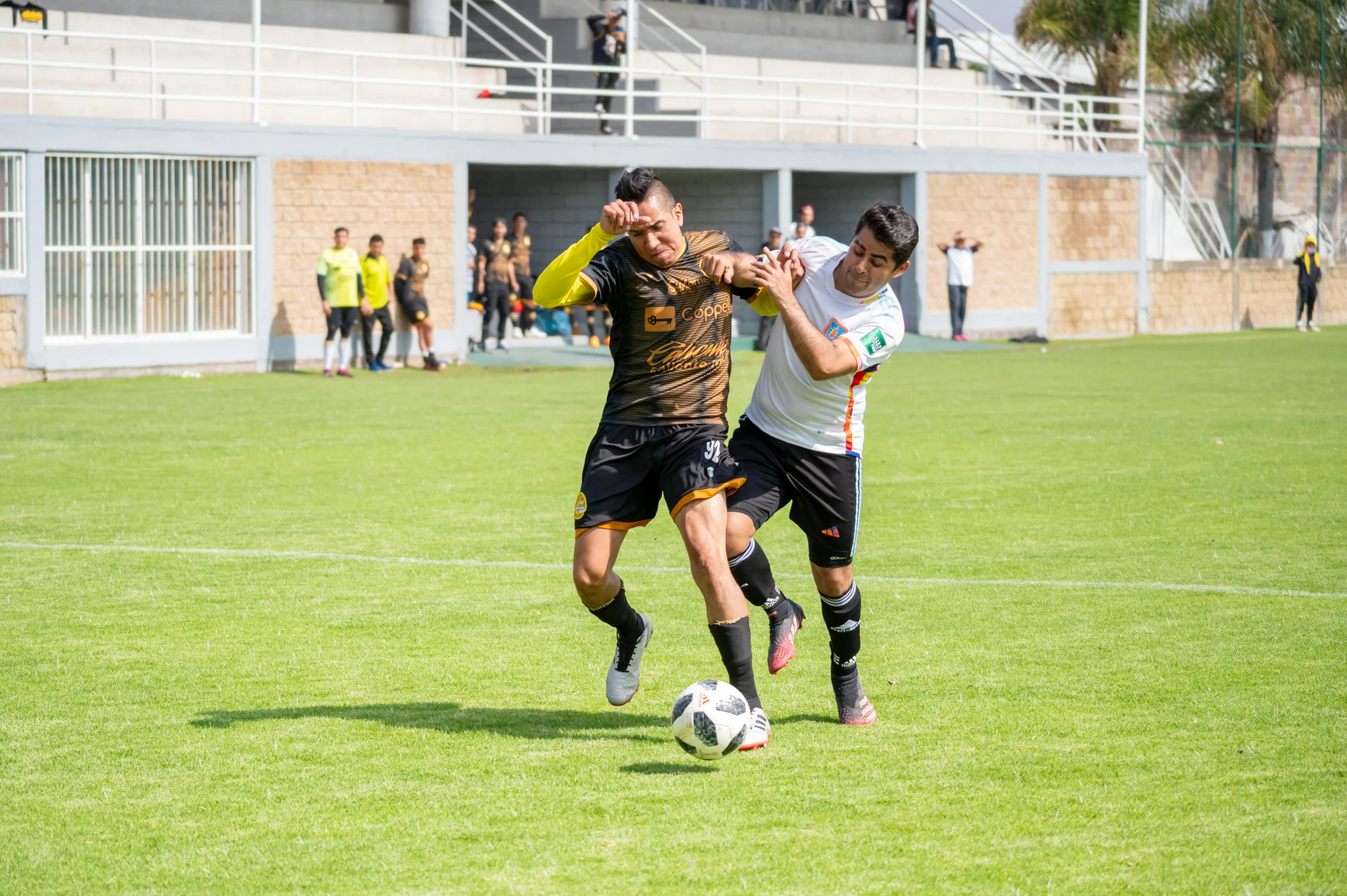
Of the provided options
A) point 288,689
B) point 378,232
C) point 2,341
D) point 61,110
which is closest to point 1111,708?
point 288,689

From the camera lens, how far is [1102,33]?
43.8 metres

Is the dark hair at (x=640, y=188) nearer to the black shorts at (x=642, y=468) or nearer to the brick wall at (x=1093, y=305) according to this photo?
the black shorts at (x=642, y=468)

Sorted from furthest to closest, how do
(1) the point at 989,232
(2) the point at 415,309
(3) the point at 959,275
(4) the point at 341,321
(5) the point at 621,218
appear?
1. (1) the point at 989,232
2. (3) the point at 959,275
3. (2) the point at 415,309
4. (4) the point at 341,321
5. (5) the point at 621,218

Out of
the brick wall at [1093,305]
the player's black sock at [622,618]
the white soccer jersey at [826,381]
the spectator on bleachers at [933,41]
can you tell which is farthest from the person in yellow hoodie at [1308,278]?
the player's black sock at [622,618]

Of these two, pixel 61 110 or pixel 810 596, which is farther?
pixel 61 110

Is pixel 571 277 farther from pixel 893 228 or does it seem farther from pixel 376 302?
pixel 376 302

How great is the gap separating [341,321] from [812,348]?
1904cm

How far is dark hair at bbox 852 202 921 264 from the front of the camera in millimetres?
5941

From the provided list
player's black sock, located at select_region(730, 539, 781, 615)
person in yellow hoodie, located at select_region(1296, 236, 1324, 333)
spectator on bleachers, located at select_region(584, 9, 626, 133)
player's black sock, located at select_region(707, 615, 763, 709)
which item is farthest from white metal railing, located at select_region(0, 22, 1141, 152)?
player's black sock, located at select_region(707, 615, 763, 709)

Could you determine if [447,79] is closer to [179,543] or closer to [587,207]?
[587,207]

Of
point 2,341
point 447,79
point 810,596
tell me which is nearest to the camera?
point 810,596

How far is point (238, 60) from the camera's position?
28391mm

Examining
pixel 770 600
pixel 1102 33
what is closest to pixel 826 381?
pixel 770 600

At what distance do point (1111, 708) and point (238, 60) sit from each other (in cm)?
2527
